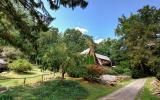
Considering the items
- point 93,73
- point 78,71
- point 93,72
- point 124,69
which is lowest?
point 93,73

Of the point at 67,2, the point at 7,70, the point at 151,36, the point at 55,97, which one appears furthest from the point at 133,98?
the point at 151,36

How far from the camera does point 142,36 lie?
58594mm

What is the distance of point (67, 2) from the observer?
19.0 meters

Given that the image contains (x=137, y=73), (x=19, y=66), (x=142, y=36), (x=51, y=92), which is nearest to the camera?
(x=51, y=92)

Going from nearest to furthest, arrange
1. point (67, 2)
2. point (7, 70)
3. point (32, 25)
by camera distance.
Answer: point (67, 2), point (32, 25), point (7, 70)

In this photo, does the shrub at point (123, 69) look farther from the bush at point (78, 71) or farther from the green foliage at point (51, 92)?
the green foliage at point (51, 92)

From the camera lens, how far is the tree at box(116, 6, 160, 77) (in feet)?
183

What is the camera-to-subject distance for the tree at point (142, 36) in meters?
55.6

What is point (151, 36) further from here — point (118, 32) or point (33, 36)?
point (33, 36)

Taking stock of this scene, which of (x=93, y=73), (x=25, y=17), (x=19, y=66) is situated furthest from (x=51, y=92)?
(x=19, y=66)

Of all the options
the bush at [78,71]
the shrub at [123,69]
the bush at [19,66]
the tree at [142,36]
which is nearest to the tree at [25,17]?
the bush at [78,71]

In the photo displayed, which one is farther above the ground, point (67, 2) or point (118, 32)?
point (118, 32)

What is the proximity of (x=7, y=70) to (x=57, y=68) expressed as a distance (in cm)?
1392

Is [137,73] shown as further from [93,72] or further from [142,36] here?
[93,72]
